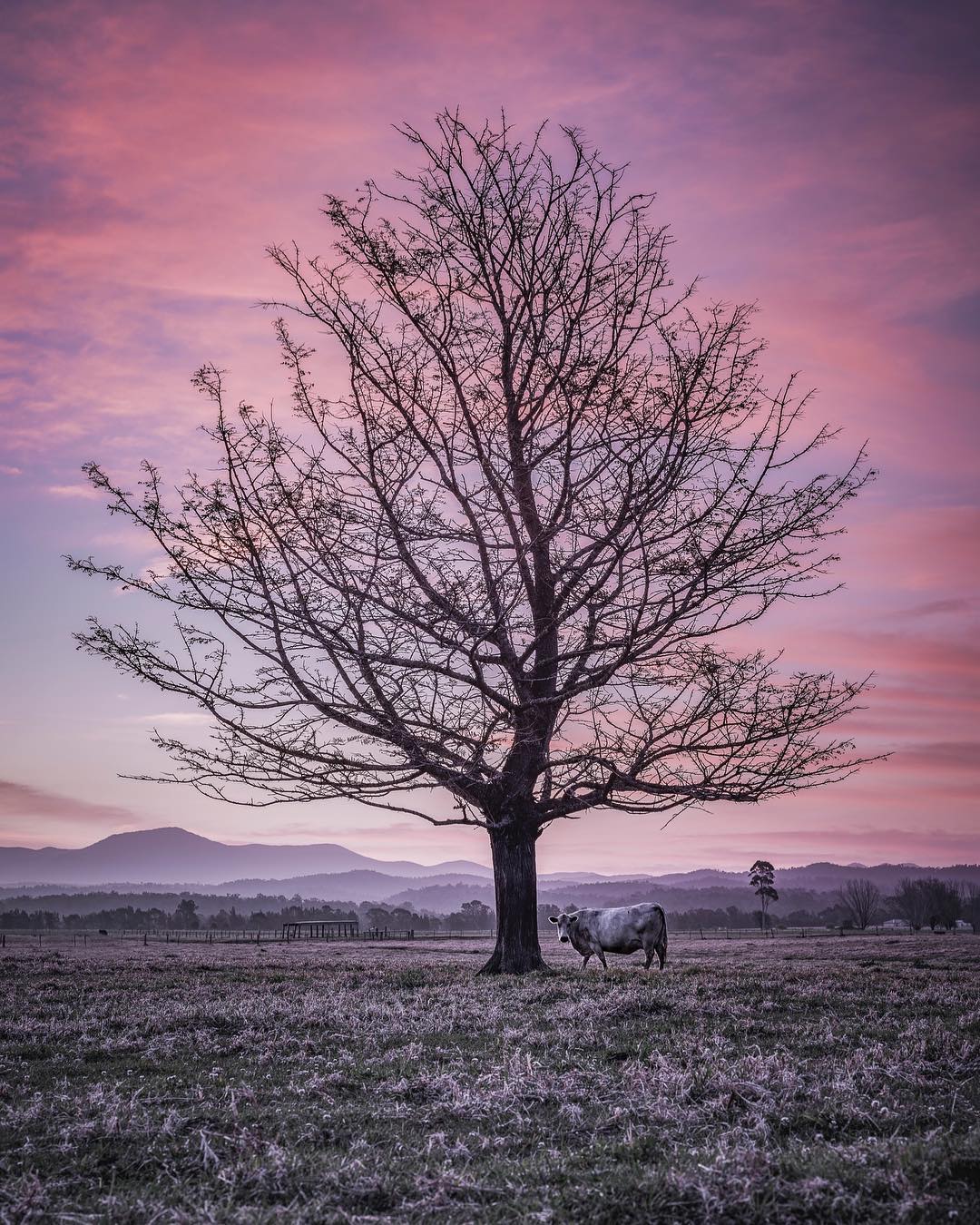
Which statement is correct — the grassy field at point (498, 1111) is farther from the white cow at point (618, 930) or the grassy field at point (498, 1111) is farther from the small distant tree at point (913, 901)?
the small distant tree at point (913, 901)

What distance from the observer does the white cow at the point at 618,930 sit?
19109mm

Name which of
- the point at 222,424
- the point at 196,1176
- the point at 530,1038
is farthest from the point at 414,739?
the point at 196,1176

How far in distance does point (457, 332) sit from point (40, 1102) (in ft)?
47.8

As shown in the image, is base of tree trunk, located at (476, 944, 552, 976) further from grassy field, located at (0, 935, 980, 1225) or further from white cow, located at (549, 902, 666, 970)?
grassy field, located at (0, 935, 980, 1225)

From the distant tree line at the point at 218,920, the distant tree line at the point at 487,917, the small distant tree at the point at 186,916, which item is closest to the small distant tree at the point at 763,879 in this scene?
the distant tree line at the point at 487,917

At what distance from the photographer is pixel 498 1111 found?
5.60 m

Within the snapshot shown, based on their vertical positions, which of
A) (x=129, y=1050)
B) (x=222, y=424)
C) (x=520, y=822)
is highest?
(x=222, y=424)

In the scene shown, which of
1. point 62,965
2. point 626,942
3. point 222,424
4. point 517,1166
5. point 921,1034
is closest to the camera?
point 517,1166

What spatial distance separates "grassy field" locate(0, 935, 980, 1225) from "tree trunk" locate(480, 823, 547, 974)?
652 centimetres

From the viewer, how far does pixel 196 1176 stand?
4.62 meters

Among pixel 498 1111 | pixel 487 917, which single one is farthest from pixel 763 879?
pixel 498 1111

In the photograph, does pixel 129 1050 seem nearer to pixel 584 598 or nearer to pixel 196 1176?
pixel 196 1176

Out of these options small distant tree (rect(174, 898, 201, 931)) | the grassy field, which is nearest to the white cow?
the grassy field

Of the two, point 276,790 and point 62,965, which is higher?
point 276,790
